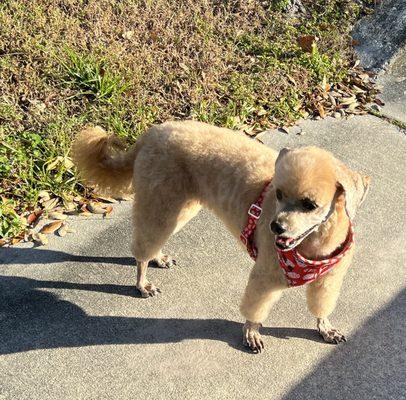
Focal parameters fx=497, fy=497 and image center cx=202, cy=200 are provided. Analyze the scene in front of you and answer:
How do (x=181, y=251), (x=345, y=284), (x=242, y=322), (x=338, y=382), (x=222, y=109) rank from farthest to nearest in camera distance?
(x=222, y=109), (x=181, y=251), (x=345, y=284), (x=242, y=322), (x=338, y=382)

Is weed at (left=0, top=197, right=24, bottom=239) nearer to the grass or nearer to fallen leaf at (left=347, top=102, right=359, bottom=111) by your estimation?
the grass

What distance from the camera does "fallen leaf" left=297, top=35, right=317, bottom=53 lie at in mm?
5664

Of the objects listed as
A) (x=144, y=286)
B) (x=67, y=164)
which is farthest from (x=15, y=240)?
(x=144, y=286)

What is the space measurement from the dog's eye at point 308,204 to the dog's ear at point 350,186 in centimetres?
15

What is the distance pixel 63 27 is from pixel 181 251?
9.63 ft

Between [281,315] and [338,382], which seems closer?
[338,382]

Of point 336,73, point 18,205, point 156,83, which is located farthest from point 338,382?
point 336,73

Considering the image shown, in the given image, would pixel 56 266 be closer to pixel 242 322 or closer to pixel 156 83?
pixel 242 322

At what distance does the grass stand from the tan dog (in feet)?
3.58

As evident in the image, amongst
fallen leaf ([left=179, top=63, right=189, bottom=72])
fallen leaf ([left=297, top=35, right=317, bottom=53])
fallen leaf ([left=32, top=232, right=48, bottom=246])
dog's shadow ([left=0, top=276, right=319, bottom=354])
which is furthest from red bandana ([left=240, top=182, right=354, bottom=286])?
fallen leaf ([left=297, top=35, right=317, bottom=53])

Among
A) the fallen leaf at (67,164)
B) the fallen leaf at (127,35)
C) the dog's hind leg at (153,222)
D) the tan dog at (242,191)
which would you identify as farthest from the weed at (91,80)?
the dog's hind leg at (153,222)

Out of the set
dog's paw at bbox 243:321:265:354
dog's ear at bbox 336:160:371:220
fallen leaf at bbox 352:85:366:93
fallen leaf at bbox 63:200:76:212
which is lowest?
fallen leaf at bbox 63:200:76:212

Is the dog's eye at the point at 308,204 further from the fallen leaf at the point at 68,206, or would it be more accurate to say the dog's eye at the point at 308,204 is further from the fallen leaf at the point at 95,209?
the fallen leaf at the point at 68,206

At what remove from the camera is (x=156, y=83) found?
4.98 m
